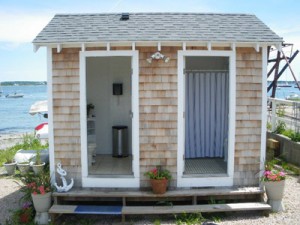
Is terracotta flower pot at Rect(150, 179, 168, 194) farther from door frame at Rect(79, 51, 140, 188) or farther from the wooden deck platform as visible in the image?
door frame at Rect(79, 51, 140, 188)

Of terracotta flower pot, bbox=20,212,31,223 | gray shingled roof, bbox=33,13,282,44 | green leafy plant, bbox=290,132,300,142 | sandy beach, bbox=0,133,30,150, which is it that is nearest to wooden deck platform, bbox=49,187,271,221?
terracotta flower pot, bbox=20,212,31,223

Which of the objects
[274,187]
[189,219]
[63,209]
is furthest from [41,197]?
[274,187]

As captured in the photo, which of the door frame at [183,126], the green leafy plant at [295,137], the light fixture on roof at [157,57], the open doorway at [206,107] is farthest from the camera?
the green leafy plant at [295,137]

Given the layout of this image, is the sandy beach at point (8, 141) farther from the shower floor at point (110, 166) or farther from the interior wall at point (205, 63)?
the interior wall at point (205, 63)

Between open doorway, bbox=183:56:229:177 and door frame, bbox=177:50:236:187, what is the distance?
1571mm

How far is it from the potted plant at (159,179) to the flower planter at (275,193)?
1.62m

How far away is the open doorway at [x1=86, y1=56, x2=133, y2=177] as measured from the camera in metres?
7.61

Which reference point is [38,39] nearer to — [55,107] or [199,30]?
[55,107]

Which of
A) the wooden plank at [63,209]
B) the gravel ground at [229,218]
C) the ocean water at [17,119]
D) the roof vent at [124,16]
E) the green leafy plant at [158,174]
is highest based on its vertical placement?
the roof vent at [124,16]

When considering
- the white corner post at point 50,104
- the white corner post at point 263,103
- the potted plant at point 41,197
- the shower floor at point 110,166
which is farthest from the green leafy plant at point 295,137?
the potted plant at point 41,197

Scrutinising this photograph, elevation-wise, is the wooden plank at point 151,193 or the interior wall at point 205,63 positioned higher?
the interior wall at point 205,63

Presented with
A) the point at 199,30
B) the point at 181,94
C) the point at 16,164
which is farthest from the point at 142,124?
the point at 16,164

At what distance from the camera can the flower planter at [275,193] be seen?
5425mm

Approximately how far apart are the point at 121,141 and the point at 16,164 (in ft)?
8.83
